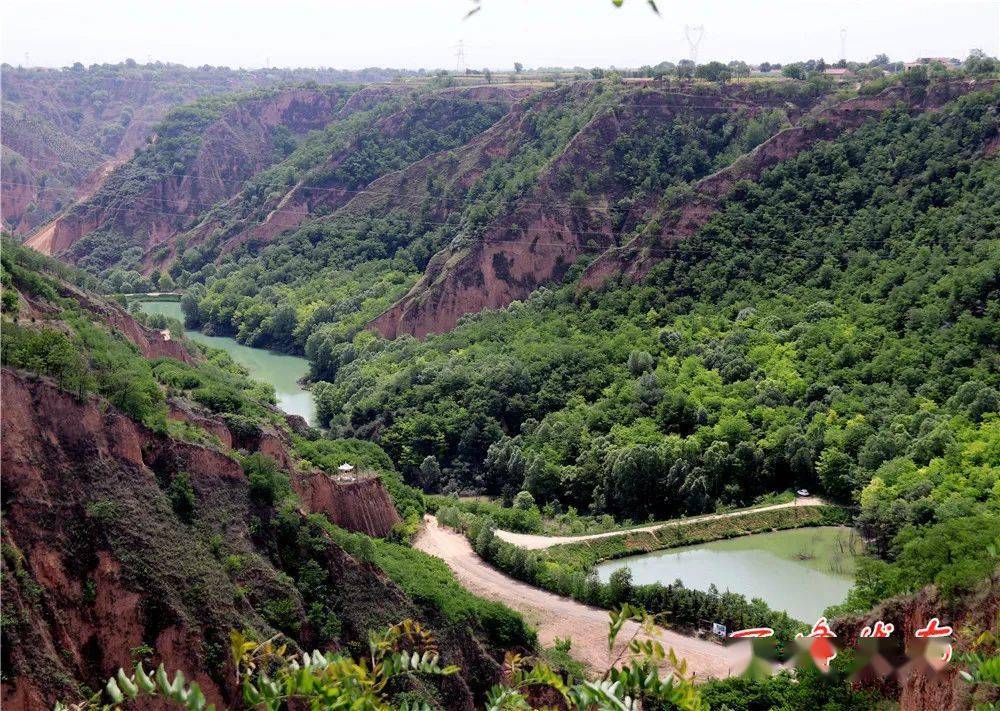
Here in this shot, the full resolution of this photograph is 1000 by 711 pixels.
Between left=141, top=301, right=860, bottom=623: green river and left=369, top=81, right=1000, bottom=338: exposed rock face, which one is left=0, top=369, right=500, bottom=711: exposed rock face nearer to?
left=141, top=301, right=860, bottom=623: green river

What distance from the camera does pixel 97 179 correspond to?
383ft

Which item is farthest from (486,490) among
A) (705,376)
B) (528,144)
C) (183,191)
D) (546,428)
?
(183,191)

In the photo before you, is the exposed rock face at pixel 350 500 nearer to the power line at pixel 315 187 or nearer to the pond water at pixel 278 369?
the pond water at pixel 278 369

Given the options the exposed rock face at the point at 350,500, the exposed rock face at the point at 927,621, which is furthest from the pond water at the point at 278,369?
the exposed rock face at the point at 927,621

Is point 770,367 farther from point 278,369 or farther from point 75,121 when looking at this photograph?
point 75,121

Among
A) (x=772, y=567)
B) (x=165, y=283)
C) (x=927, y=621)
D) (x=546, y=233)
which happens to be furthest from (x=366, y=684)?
(x=165, y=283)

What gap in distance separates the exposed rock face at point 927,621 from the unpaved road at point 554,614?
15.7 feet

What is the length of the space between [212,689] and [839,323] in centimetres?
3585

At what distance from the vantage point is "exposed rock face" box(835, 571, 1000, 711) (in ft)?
71.6

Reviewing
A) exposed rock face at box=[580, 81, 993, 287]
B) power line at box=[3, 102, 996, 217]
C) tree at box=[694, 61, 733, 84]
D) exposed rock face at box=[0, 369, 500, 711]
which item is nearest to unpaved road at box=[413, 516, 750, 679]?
exposed rock face at box=[0, 369, 500, 711]

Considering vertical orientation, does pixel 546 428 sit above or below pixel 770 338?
below

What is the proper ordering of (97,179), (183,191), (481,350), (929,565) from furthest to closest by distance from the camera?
(97,179), (183,191), (481,350), (929,565)

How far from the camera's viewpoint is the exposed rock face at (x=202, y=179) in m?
103

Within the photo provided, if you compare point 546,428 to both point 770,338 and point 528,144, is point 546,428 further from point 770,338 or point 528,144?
point 528,144
